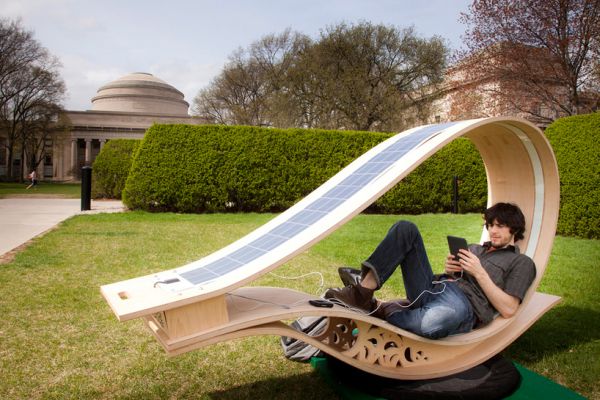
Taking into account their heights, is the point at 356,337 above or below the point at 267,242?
below

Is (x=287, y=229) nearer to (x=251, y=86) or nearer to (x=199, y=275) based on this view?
(x=199, y=275)

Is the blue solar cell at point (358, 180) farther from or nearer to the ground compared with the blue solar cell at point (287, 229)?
farther from the ground

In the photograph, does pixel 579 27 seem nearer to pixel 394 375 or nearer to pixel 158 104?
pixel 394 375

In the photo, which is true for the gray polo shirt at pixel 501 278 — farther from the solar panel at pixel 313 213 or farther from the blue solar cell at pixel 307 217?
the blue solar cell at pixel 307 217

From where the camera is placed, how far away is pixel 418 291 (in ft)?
10.1

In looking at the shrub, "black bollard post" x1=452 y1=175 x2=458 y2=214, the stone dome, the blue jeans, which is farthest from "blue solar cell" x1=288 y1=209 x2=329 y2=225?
the stone dome

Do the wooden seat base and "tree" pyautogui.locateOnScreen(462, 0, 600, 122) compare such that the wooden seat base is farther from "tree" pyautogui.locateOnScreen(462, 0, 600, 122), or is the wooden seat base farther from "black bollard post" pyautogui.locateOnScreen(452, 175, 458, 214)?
"tree" pyautogui.locateOnScreen(462, 0, 600, 122)

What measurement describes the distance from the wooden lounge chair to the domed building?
50.6 m

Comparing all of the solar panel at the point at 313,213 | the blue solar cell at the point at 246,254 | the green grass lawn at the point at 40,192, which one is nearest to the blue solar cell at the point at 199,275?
the solar panel at the point at 313,213

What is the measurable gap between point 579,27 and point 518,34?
2.29 meters

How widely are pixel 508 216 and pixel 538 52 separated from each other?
61.7 feet

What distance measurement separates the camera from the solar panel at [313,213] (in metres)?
2.83

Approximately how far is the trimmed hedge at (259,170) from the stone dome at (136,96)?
4302 cm

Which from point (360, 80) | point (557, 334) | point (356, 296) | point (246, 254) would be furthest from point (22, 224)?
point (360, 80)
